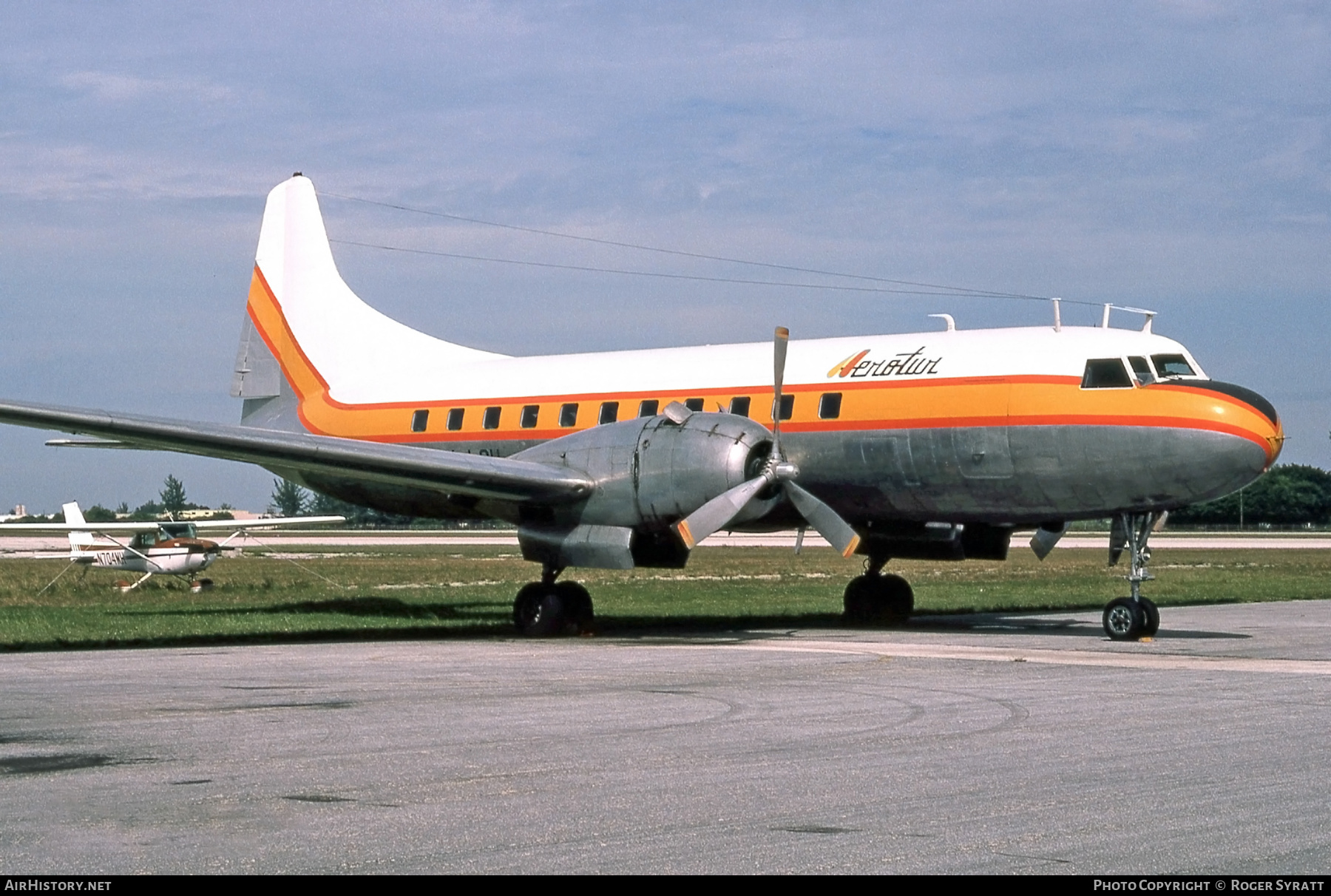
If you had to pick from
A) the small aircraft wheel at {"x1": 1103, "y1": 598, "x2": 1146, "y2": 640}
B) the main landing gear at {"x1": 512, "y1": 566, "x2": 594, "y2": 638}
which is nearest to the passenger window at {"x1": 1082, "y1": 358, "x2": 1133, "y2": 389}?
the small aircraft wheel at {"x1": 1103, "y1": 598, "x2": 1146, "y2": 640}

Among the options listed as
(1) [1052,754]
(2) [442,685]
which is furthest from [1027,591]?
(1) [1052,754]

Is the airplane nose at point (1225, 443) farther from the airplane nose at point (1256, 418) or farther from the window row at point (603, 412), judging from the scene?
the window row at point (603, 412)

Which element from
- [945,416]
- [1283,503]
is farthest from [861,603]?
[1283,503]

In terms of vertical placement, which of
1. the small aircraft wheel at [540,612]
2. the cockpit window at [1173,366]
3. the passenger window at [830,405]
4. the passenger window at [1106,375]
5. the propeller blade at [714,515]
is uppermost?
the cockpit window at [1173,366]

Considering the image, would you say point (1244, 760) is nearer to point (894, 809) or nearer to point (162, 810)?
Answer: point (894, 809)

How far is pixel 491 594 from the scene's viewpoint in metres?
33.7

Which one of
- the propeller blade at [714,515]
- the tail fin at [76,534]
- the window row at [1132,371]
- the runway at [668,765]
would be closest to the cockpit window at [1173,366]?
the window row at [1132,371]

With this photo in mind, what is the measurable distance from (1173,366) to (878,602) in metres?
6.60

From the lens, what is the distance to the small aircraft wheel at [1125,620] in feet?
63.9

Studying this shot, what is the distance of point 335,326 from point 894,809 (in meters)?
21.6

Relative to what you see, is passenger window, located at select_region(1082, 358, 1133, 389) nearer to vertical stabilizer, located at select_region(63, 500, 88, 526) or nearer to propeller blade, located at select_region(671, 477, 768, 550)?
propeller blade, located at select_region(671, 477, 768, 550)

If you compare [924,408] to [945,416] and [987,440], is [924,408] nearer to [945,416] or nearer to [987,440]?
[945,416]

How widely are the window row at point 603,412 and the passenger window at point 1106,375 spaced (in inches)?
134

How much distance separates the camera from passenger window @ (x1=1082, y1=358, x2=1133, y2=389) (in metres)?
19.6
